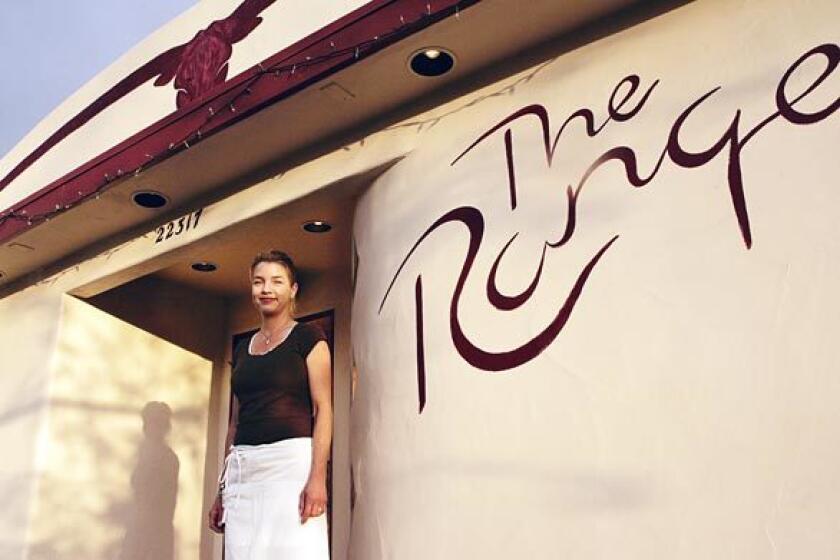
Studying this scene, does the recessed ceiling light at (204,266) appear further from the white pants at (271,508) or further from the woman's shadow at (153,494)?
the white pants at (271,508)

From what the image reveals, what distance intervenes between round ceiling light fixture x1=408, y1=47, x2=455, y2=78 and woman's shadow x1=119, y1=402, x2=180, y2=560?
2725 mm

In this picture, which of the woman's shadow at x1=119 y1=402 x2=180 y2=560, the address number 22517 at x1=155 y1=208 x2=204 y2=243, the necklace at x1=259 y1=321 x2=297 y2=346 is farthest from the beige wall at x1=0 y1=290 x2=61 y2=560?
the necklace at x1=259 y1=321 x2=297 y2=346

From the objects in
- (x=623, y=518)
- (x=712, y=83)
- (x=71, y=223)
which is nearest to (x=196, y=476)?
(x=71, y=223)

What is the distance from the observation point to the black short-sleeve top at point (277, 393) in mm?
2916

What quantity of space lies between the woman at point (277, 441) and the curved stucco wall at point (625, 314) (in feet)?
0.67

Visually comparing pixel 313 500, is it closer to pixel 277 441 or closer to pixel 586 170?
pixel 277 441

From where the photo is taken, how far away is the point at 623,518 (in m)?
2.23

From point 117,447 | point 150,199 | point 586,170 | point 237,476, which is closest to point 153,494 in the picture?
point 117,447

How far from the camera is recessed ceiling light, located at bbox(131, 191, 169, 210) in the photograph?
401cm

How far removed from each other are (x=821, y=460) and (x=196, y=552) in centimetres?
380

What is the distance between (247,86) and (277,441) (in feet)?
4.55

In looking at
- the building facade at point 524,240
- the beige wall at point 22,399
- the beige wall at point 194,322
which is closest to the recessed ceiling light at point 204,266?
the building facade at point 524,240

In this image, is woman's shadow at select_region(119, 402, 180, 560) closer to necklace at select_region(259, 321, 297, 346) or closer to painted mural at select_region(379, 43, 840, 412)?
necklace at select_region(259, 321, 297, 346)

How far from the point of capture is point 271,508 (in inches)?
110
